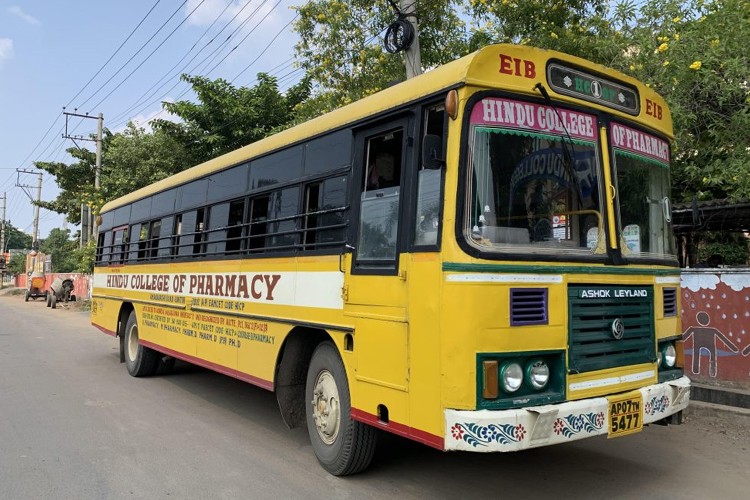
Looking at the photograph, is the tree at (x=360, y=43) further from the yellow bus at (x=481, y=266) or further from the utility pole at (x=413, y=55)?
the yellow bus at (x=481, y=266)

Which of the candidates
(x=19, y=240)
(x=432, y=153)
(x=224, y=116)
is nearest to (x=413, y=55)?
(x=432, y=153)

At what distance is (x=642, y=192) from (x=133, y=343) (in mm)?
8011

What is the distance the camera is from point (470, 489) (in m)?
4.20

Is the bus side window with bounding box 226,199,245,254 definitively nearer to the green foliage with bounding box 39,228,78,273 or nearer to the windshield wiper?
the windshield wiper

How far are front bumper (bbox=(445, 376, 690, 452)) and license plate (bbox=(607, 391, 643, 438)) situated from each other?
81mm

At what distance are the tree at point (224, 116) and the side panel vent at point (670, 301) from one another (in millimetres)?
13196

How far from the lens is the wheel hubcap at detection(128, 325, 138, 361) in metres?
9.15

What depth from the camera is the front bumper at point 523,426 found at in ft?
10.5

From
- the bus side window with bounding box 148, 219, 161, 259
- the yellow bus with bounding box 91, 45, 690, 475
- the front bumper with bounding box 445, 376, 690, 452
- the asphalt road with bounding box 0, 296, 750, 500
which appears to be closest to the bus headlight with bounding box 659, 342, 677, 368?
the yellow bus with bounding box 91, 45, 690, 475

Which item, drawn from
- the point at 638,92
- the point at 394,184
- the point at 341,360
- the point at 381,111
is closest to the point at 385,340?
the point at 341,360

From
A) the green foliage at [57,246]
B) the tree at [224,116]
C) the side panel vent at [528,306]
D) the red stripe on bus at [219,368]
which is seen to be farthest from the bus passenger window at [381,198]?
the green foliage at [57,246]

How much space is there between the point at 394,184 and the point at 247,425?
344cm

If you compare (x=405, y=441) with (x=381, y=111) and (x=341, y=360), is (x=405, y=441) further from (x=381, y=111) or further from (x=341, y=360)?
(x=381, y=111)

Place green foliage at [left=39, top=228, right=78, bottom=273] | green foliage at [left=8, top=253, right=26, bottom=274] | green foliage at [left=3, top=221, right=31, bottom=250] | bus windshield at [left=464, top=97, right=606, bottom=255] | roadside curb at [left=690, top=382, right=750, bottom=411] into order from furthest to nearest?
green foliage at [left=3, top=221, right=31, bottom=250] < green foliage at [left=8, top=253, right=26, bottom=274] < green foliage at [left=39, top=228, right=78, bottom=273] < roadside curb at [left=690, top=382, right=750, bottom=411] < bus windshield at [left=464, top=97, right=606, bottom=255]
